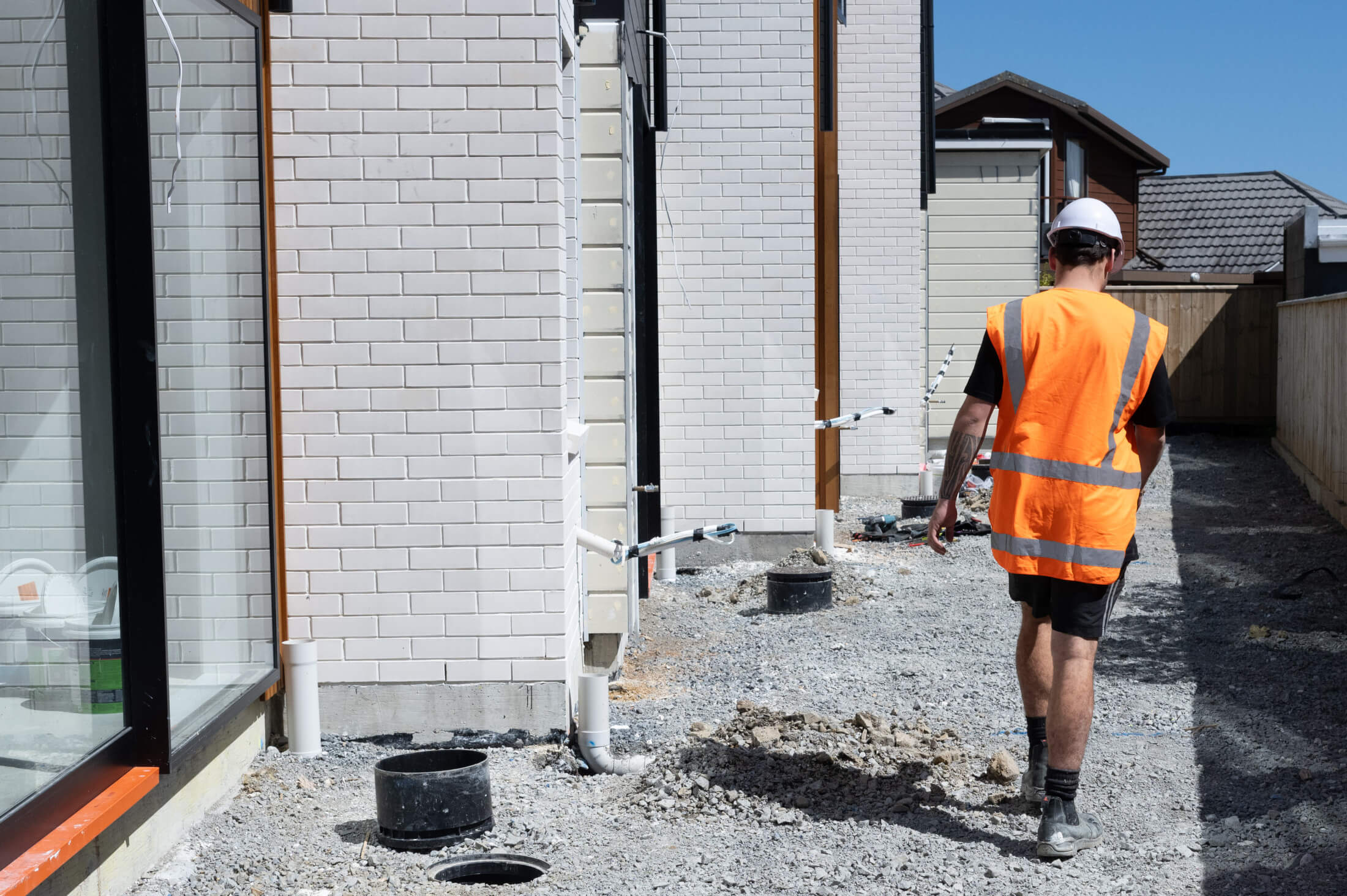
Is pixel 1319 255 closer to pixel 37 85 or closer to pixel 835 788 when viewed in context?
pixel 835 788

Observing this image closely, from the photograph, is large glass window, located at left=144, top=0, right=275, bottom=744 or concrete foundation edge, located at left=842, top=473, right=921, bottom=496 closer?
large glass window, located at left=144, top=0, right=275, bottom=744

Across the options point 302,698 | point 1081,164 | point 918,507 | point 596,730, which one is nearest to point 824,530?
point 918,507

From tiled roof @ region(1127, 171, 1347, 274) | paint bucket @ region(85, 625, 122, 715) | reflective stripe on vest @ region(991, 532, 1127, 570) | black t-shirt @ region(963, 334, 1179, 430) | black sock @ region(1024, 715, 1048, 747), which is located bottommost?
black sock @ region(1024, 715, 1048, 747)

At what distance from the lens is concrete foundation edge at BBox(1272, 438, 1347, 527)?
10367mm

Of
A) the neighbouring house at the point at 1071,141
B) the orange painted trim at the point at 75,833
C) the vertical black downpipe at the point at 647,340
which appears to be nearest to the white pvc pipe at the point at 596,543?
the orange painted trim at the point at 75,833

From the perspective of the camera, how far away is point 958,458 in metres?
3.88

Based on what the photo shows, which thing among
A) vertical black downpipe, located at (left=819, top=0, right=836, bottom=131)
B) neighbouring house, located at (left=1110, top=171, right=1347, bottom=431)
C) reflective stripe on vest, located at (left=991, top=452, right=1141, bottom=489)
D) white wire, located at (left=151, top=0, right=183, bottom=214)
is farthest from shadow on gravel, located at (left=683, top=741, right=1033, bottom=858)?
neighbouring house, located at (left=1110, top=171, right=1347, bottom=431)

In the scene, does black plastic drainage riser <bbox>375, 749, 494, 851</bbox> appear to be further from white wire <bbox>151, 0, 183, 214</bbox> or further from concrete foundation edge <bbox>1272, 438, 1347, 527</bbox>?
concrete foundation edge <bbox>1272, 438, 1347, 527</bbox>

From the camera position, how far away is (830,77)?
1123 cm

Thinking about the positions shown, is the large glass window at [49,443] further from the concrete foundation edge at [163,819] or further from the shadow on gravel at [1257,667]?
the shadow on gravel at [1257,667]

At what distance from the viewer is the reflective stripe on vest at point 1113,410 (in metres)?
3.72

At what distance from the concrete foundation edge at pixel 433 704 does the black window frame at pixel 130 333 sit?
132cm

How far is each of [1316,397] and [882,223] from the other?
436 cm

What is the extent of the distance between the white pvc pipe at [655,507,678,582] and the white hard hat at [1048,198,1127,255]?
5.05m
